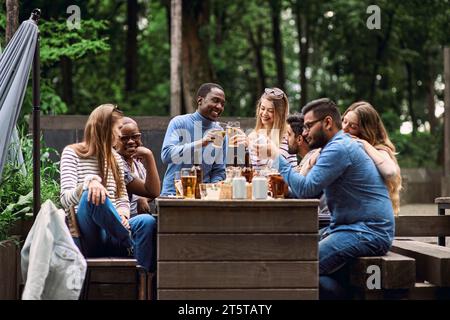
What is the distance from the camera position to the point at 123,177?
7566 mm

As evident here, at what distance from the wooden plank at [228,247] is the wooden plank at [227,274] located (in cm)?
4

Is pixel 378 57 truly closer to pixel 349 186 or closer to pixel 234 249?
pixel 349 186

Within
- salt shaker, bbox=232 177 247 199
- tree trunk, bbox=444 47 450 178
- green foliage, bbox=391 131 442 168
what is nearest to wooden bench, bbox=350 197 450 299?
salt shaker, bbox=232 177 247 199

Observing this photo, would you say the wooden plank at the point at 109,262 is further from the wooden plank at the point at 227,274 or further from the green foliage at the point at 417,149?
the green foliage at the point at 417,149

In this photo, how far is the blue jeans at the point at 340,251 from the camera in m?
6.83

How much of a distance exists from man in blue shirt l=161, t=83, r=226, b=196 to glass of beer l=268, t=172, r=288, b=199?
1.44 metres

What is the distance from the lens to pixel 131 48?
28.0 metres

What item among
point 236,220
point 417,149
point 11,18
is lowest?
point 236,220

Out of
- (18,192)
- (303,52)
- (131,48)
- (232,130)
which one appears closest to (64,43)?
(131,48)

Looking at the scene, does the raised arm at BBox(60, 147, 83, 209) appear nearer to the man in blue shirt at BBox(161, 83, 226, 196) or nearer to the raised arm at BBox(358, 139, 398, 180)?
the man in blue shirt at BBox(161, 83, 226, 196)

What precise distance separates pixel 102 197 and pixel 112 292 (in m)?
0.63

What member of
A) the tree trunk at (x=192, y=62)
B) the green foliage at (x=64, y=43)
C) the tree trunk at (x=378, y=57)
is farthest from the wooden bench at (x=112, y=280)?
the tree trunk at (x=378, y=57)
